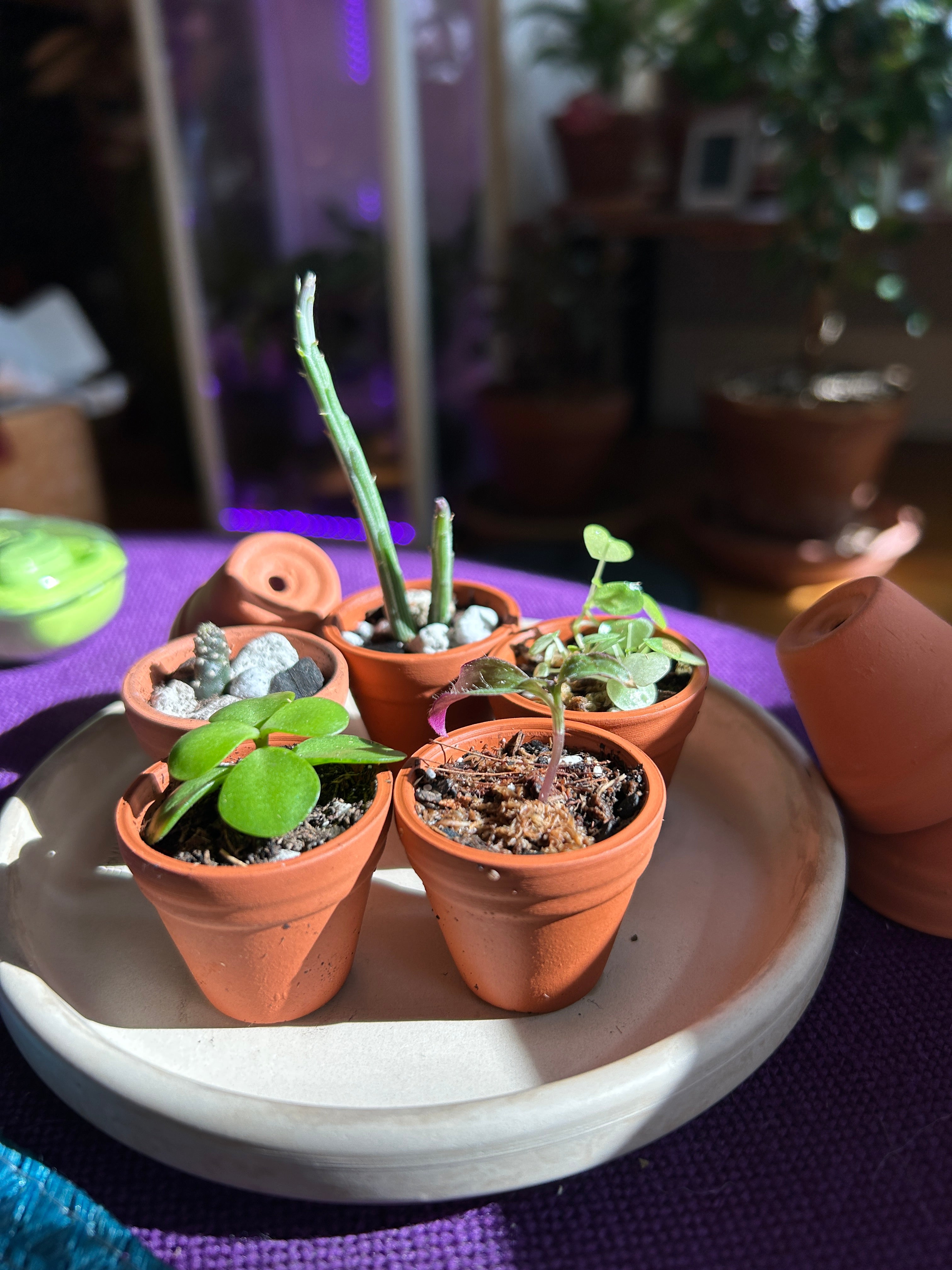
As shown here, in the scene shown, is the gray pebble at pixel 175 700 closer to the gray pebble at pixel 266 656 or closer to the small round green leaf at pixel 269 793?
the gray pebble at pixel 266 656

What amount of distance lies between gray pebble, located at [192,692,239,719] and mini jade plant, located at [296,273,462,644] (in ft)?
0.40

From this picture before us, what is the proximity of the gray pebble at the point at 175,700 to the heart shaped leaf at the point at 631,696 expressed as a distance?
249 mm

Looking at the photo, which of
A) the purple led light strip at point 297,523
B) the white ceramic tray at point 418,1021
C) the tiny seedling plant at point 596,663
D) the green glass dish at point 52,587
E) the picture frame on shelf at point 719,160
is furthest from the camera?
the purple led light strip at point 297,523

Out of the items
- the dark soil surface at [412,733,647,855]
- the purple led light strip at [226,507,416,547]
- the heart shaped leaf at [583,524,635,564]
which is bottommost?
the purple led light strip at [226,507,416,547]

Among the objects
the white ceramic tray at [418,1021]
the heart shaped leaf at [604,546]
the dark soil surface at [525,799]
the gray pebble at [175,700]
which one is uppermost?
the heart shaped leaf at [604,546]

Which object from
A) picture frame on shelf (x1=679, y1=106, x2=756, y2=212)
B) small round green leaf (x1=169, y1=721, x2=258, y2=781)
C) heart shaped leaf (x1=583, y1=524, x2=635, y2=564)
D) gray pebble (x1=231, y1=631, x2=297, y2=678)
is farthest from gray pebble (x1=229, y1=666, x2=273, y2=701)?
picture frame on shelf (x1=679, y1=106, x2=756, y2=212)

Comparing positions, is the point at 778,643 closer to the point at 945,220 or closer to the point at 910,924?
the point at 910,924

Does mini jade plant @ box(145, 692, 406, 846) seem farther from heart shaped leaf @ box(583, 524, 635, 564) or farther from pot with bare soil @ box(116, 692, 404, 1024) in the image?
heart shaped leaf @ box(583, 524, 635, 564)

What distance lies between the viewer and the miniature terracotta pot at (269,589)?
25.1 inches

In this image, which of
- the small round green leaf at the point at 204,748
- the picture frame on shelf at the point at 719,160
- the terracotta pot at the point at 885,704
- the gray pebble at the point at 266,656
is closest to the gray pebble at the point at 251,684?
the gray pebble at the point at 266,656

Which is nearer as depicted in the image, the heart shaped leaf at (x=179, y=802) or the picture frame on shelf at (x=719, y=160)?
the heart shaped leaf at (x=179, y=802)

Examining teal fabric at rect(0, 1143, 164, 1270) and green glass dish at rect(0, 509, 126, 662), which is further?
green glass dish at rect(0, 509, 126, 662)

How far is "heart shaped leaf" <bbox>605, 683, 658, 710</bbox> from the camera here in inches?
19.8

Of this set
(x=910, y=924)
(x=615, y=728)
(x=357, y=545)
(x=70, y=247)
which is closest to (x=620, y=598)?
(x=615, y=728)
